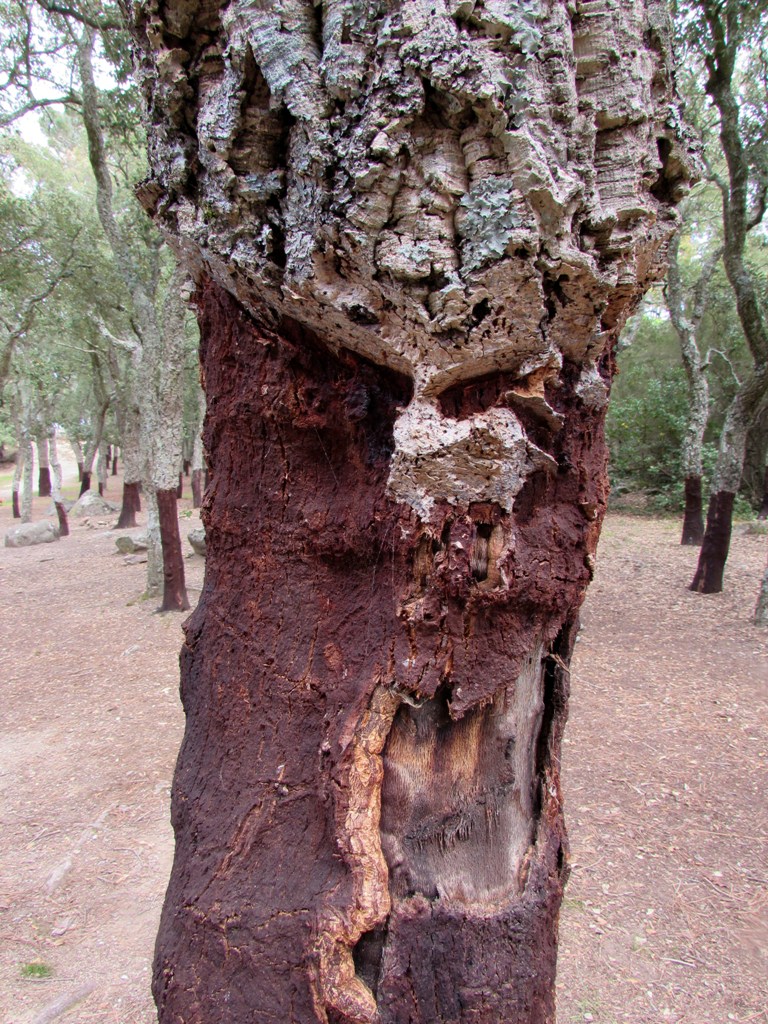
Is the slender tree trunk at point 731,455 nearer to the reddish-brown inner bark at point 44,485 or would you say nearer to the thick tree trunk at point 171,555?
the thick tree trunk at point 171,555

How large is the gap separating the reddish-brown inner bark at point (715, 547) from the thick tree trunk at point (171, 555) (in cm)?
662

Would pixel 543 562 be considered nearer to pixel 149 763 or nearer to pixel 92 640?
pixel 149 763

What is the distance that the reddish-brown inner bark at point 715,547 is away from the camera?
8688mm

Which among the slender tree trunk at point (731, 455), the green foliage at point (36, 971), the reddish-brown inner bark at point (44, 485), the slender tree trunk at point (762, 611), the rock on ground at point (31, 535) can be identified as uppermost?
the slender tree trunk at point (731, 455)

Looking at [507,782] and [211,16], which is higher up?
[211,16]

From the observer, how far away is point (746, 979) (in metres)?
2.96

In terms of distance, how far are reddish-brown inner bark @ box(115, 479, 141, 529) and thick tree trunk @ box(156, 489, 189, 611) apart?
8843mm

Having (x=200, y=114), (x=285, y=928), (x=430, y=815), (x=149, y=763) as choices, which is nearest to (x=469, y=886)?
(x=430, y=815)

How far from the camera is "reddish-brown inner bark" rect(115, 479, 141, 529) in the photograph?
17594 mm

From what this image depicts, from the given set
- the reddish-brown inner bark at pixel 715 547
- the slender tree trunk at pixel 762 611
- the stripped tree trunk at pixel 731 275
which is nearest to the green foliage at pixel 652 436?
the reddish-brown inner bark at pixel 715 547

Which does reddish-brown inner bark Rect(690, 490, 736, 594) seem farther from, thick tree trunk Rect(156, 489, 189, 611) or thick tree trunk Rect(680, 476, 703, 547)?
thick tree trunk Rect(156, 489, 189, 611)

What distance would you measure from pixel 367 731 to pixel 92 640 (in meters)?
8.05

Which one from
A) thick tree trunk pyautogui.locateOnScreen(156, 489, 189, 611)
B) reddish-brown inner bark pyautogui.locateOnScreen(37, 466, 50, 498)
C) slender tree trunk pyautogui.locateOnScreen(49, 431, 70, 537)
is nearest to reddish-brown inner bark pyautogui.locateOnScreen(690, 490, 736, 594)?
thick tree trunk pyautogui.locateOnScreen(156, 489, 189, 611)

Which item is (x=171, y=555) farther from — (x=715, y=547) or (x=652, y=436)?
(x=652, y=436)
